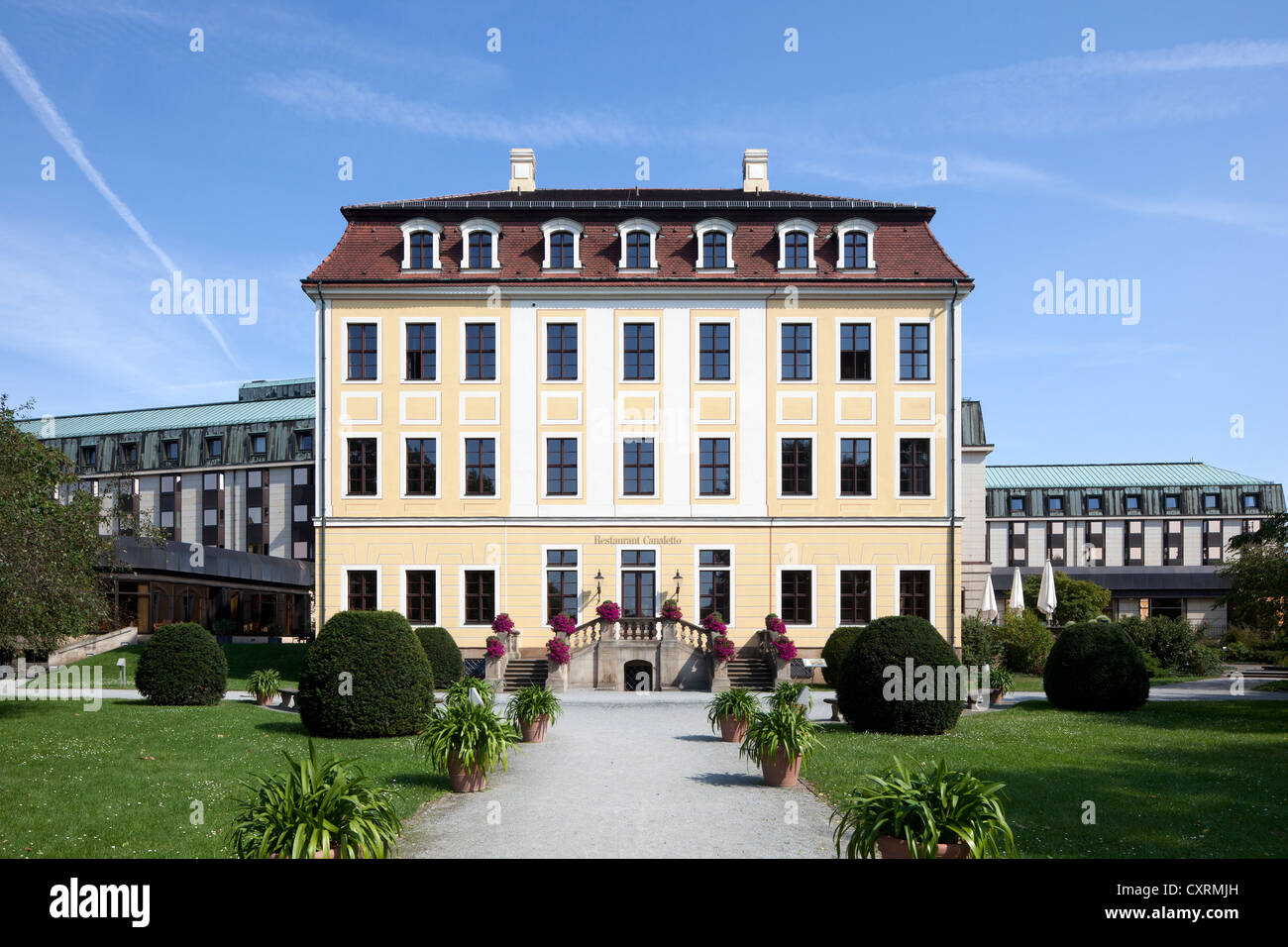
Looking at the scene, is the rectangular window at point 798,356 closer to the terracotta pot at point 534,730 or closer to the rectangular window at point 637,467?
the rectangular window at point 637,467

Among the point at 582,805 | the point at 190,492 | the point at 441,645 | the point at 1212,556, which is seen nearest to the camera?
the point at 582,805

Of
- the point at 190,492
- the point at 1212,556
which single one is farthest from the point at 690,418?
the point at 1212,556

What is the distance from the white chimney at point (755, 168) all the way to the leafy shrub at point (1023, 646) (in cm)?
1979

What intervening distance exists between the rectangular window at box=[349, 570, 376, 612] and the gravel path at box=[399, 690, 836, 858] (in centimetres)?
1619

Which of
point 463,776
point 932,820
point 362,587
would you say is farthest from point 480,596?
point 932,820

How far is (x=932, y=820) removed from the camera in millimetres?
7059

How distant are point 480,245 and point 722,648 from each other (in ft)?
51.5

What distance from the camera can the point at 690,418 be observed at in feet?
105

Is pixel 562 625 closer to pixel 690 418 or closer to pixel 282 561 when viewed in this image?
pixel 690 418

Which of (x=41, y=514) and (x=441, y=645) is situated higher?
(x=41, y=514)

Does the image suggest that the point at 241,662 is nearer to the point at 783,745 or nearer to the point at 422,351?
the point at 422,351

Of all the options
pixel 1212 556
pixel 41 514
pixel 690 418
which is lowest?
pixel 1212 556

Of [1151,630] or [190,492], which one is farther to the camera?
[190,492]
